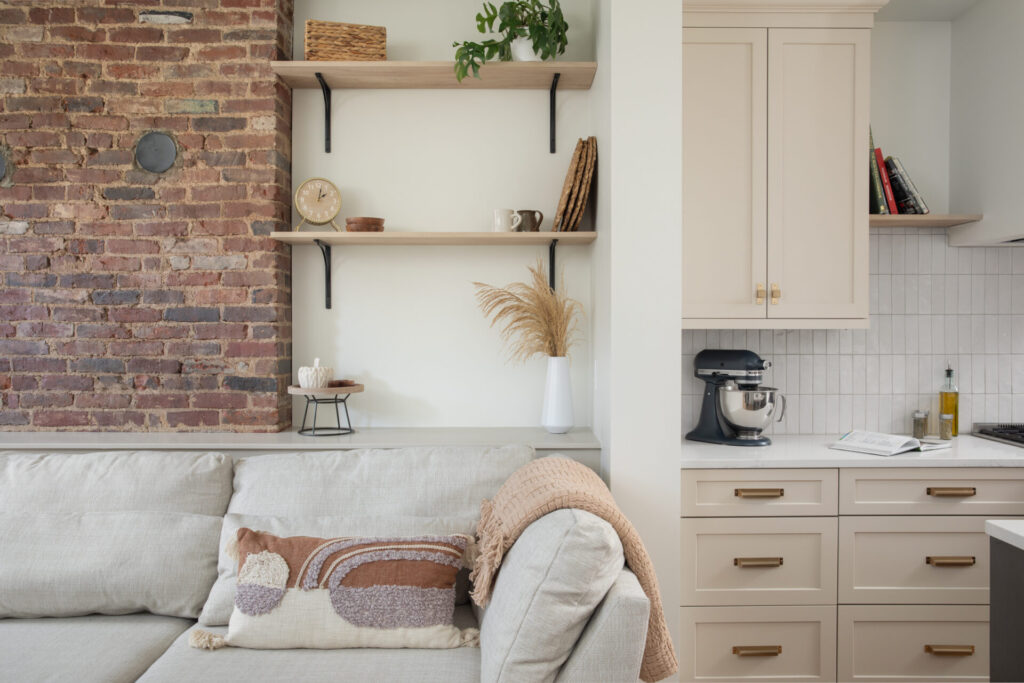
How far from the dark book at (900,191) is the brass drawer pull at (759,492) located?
3.99ft

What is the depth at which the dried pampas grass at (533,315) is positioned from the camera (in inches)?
95.5

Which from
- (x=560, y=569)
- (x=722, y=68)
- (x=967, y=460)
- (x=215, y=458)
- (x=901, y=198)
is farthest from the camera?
(x=901, y=198)

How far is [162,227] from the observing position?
250 cm

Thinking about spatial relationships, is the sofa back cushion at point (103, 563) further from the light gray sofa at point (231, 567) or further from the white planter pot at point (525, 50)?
the white planter pot at point (525, 50)

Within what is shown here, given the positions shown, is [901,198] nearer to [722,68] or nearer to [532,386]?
[722,68]

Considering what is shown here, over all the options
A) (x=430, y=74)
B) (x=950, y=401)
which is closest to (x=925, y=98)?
(x=950, y=401)

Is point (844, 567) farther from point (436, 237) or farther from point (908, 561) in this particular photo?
point (436, 237)

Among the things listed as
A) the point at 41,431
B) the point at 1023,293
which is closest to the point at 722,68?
the point at 1023,293

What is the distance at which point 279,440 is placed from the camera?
2.33 metres

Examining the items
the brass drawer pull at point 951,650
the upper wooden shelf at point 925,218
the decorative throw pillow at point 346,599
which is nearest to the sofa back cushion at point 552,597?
the decorative throw pillow at point 346,599

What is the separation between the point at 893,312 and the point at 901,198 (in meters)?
0.47

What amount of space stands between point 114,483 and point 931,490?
2.59 meters

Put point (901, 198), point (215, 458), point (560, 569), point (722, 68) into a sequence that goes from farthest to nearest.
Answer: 1. point (901, 198)
2. point (722, 68)
3. point (215, 458)
4. point (560, 569)

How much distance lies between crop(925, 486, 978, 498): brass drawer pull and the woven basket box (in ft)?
7.95
